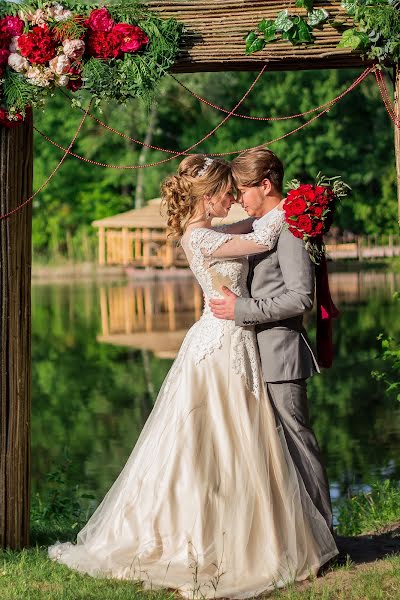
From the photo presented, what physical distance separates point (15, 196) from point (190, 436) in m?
1.60

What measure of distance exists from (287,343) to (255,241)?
0.48 metres

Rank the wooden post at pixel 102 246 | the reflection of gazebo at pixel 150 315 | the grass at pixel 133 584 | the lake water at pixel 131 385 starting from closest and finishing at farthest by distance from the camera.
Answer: the grass at pixel 133 584
the lake water at pixel 131 385
the reflection of gazebo at pixel 150 315
the wooden post at pixel 102 246

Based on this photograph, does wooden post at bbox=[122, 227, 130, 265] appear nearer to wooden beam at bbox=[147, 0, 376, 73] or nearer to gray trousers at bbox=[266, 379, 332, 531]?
wooden beam at bbox=[147, 0, 376, 73]

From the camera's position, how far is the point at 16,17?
5680 mm

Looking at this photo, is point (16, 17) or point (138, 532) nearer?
point (138, 532)

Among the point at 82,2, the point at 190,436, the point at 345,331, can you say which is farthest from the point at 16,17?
the point at 345,331

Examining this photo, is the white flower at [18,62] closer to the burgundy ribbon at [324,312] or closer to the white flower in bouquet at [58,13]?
the white flower in bouquet at [58,13]

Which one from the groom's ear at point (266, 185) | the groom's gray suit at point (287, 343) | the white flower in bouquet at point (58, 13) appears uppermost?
the white flower in bouquet at point (58, 13)

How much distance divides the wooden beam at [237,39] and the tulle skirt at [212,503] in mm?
1349

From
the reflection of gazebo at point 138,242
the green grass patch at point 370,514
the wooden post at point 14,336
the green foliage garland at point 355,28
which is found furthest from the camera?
the reflection of gazebo at point 138,242

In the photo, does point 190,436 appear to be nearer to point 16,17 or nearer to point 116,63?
point 116,63

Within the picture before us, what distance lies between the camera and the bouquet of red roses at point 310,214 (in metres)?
4.98

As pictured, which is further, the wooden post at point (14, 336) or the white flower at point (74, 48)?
the wooden post at point (14, 336)

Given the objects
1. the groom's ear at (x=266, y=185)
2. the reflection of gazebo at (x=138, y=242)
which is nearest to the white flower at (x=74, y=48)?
the groom's ear at (x=266, y=185)
